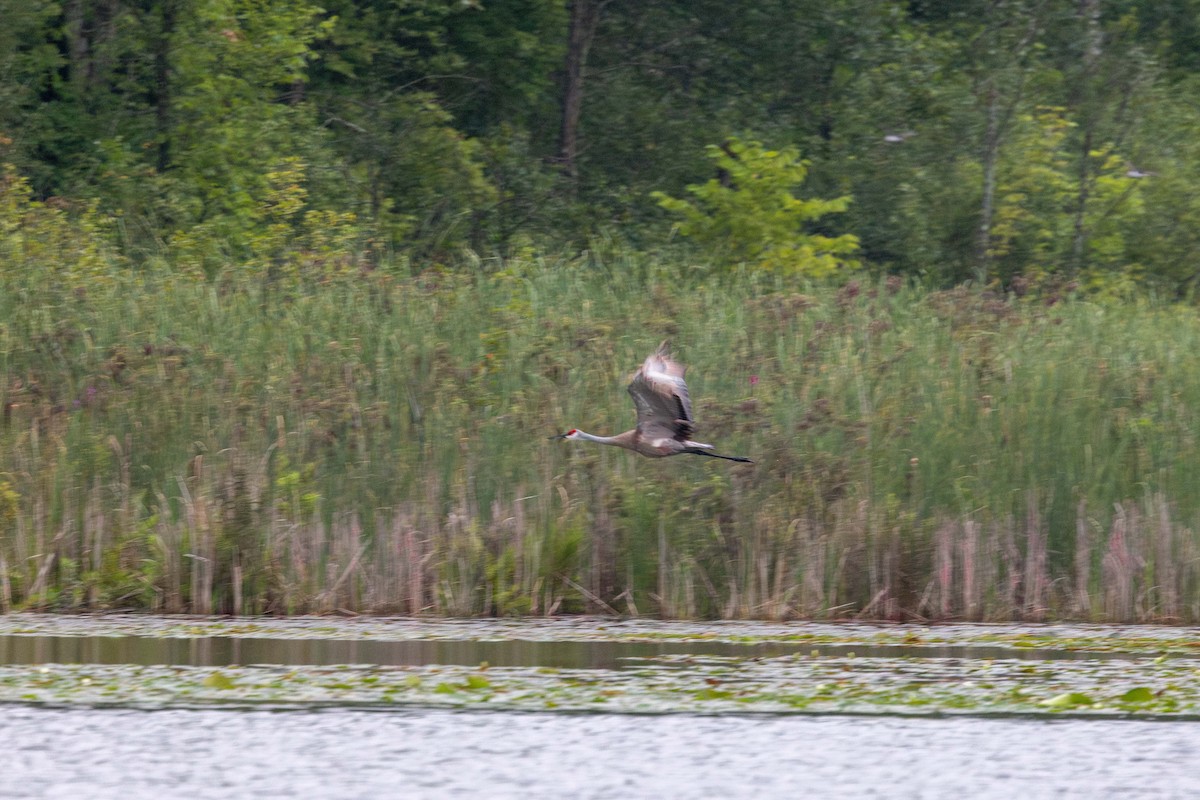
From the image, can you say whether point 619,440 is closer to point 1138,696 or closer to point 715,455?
point 715,455

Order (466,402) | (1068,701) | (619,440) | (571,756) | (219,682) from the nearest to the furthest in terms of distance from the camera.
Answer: (571,756) → (1068,701) → (219,682) → (619,440) → (466,402)

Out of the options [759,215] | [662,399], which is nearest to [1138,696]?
[662,399]

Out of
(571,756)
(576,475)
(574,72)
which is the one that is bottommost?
(571,756)

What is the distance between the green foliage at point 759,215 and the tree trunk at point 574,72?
6.85ft

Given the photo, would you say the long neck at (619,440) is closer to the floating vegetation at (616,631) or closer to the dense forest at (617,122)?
the floating vegetation at (616,631)

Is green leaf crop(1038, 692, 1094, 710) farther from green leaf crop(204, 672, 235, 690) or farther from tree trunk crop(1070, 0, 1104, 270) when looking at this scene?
tree trunk crop(1070, 0, 1104, 270)

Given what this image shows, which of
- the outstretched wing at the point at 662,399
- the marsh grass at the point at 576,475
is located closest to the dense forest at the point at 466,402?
the marsh grass at the point at 576,475

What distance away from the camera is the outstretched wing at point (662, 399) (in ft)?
28.4

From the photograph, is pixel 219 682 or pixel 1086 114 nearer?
pixel 219 682

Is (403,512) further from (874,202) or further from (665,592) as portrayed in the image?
(874,202)

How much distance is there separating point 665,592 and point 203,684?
2.96 metres

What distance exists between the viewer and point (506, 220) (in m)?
18.9

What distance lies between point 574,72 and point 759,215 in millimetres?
3517

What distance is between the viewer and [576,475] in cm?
932
